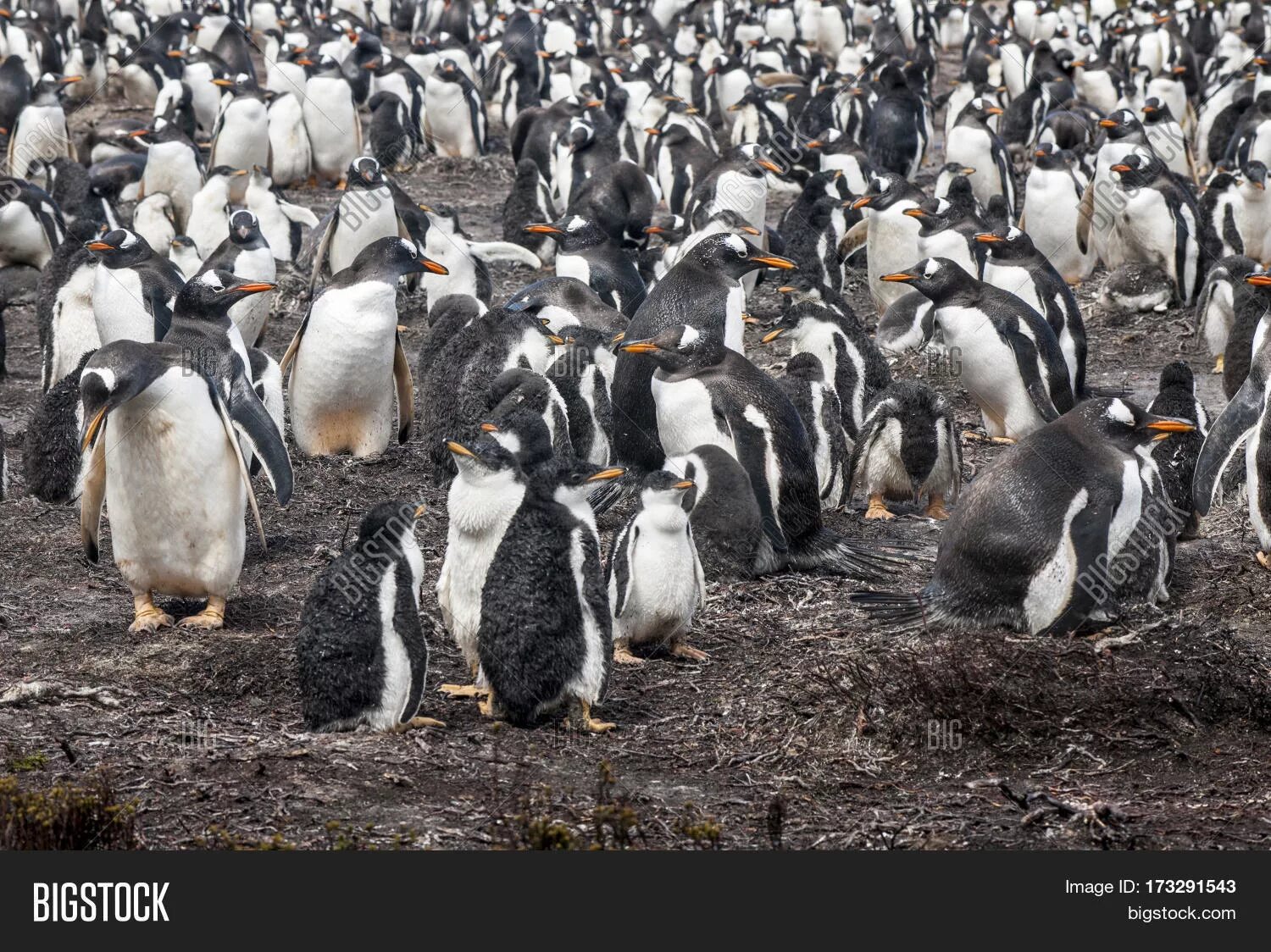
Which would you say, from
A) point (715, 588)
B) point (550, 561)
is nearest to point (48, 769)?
point (550, 561)

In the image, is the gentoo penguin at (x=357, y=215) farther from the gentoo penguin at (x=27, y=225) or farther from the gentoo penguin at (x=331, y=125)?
the gentoo penguin at (x=331, y=125)

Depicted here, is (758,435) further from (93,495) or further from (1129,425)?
(93,495)

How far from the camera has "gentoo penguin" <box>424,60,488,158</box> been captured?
17906 mm

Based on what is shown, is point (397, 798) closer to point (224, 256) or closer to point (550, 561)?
point (550, 561)

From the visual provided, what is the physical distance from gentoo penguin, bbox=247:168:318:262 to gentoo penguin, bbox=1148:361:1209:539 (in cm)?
717

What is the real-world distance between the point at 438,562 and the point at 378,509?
1764mm

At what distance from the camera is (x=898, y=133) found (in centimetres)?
1619

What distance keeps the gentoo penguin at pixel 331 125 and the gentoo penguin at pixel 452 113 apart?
1.84 metres

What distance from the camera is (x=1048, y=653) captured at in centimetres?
512

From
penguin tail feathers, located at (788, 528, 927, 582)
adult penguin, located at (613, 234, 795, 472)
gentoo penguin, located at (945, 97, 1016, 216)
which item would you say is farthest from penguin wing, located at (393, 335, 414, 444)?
gentoo penguin, located at (945, 97, 1016, 216)

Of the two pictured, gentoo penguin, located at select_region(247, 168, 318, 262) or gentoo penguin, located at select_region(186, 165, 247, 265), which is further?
gentoo penguin, located at select_region(247, 168, 318, 262)

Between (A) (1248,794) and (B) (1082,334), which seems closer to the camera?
(A) (1248,794)

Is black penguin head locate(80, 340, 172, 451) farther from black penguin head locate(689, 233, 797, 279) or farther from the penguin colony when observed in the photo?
black penguin head locate(689, 233, 797, 279)

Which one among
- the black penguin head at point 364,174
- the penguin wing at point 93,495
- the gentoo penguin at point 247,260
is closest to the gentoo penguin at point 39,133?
the black penguin head at point 364,174
